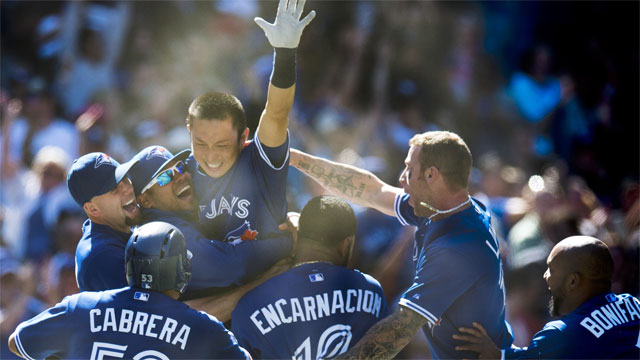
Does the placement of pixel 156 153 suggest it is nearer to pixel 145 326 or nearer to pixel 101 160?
pixel 101 160

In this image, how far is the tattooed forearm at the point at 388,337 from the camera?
167 inches

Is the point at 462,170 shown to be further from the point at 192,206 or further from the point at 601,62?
the point at 601,62

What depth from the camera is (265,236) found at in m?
4.79

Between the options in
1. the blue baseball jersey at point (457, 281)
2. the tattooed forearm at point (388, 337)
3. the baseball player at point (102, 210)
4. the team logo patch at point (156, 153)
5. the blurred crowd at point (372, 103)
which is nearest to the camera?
the tattooed forearm at point (388, 337)

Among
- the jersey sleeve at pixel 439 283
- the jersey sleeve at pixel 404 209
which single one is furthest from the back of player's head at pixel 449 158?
the jersey sleeve at pixel 404 209

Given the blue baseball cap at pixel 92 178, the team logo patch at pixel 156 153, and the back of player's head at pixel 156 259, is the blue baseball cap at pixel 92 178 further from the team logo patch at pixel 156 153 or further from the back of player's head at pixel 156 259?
the back of player's head at pixel 156 259

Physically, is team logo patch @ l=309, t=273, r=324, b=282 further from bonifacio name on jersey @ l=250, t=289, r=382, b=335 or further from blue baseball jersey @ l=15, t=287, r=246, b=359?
blue baseball jersey @ l=15, t=287, r=246, b=359

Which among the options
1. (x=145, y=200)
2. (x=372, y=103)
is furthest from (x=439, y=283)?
(x=372, y=103)

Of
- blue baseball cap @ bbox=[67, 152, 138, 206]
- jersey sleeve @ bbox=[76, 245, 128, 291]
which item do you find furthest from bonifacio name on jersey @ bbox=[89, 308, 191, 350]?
blue baseball cap @ bbox=[67, 152, 138, 206]

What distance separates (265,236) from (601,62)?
7909 mm

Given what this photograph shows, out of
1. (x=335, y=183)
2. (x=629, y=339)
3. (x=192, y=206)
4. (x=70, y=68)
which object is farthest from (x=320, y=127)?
(x=629, y=339)

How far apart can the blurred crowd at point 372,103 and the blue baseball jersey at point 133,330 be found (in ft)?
10.8

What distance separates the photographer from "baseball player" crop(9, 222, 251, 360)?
3828mm

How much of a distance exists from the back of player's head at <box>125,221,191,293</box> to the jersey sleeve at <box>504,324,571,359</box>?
1893mm
